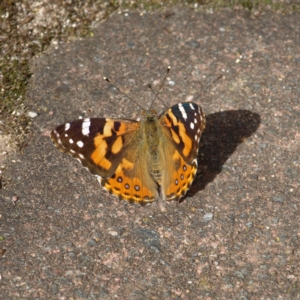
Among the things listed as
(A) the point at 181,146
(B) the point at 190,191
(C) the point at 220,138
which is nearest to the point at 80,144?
(A) the point at 181,146

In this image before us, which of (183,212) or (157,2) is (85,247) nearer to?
(183,212)

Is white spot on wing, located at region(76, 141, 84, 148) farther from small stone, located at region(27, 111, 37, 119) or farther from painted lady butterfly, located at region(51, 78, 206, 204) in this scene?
small stone, located at region(27, 111, 37, 119)

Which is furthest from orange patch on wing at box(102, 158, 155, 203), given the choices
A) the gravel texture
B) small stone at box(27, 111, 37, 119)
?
small stone at box(27, 111, 37, 119)

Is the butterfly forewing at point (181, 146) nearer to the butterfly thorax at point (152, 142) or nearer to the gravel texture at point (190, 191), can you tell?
the butterfly thorax at point (152, 142)

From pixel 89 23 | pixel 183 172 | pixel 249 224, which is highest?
pixel 89 23

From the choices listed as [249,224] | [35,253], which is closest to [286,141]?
[249,224]

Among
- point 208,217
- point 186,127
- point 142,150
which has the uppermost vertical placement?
point 186,127

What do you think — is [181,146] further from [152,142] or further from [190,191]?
[190,191]
